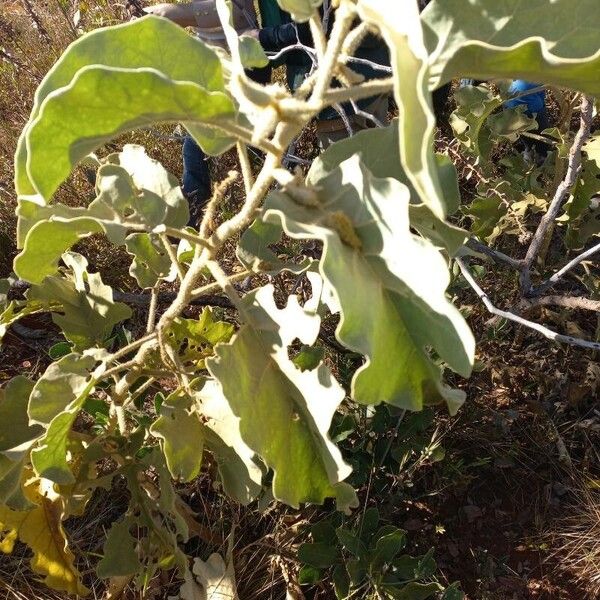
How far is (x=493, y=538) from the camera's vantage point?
1793 mm

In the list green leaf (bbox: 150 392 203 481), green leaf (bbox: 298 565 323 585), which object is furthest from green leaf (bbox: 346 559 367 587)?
green leaf (bbox: 150 392 203 481)

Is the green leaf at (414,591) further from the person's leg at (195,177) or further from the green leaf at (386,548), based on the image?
the person's leg at (195,177)

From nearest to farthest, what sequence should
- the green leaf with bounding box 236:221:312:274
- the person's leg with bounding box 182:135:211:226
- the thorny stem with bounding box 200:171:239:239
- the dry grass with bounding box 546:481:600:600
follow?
the thorny stem with bounding box 200:171:239:239, the green leaf with bounding box 236:221:312:274, the dry grass with bounding box 546:481:600:600, the person's leg with bounding box 182:135:211:226

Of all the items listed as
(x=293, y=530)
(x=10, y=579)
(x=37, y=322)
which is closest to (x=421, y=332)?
(x=293, y=530)

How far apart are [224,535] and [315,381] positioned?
3.25 feet

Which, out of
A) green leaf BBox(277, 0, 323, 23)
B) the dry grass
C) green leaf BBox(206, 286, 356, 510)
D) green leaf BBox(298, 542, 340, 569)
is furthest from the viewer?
the dry grass

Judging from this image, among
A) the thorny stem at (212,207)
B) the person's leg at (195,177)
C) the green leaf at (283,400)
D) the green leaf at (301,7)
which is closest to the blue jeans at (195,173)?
the person's leg at (195,177)

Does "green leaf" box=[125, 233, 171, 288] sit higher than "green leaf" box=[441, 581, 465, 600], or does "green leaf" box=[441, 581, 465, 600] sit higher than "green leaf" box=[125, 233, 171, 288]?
"green leaf" box=[125, 233, 171, 288]

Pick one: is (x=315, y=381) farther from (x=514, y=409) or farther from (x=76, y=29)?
(x=76, y=29)

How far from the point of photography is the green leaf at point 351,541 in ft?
4.47

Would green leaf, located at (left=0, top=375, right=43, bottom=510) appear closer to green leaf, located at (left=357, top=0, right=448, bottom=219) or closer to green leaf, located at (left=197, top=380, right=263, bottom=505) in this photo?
green leaf, located at (left=197, top=380, right=263, bottom=505)

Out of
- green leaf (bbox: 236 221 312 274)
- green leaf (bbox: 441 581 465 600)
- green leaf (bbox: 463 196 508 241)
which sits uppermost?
green leaf (bbox: 236 221 312 274)

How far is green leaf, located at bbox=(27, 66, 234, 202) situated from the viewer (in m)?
0.60

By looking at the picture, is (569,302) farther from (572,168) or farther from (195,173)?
(195,173)
